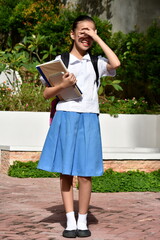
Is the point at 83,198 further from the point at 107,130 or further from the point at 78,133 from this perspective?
the point at 107,130

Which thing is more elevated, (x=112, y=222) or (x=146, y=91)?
(x=146, y=91)

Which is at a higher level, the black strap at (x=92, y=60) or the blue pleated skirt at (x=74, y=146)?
the black strap at (x=92, y=60)

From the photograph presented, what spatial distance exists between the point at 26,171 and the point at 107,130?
1.83 m

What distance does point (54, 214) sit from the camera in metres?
5.64

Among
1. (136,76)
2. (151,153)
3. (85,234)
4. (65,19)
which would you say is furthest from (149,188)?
(65,19)

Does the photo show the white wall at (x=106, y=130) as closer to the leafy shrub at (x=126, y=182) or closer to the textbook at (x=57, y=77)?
the leafy shrub at (x=126, y=182)

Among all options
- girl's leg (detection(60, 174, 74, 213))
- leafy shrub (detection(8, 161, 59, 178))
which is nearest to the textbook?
girl's leg (detection(60, 174, 74, 213))

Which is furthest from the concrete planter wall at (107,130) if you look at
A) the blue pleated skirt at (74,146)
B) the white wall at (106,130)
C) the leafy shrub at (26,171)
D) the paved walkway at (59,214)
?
the blue pleated skirt at (74,146)

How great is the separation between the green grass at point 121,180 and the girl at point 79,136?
2.78 metres

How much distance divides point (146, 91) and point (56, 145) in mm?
7505

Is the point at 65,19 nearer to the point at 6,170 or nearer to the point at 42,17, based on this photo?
the point at 42,17

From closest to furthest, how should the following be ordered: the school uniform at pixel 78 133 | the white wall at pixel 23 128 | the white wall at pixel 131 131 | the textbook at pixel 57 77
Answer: the textbook at pixel 57 77
the school uniform at pixel 78 133
the white wall at pixel 23 128
the white wall at pixel 131 131

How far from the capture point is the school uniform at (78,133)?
458 cm

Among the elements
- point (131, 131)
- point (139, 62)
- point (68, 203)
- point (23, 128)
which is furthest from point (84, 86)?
point (139, 62)
